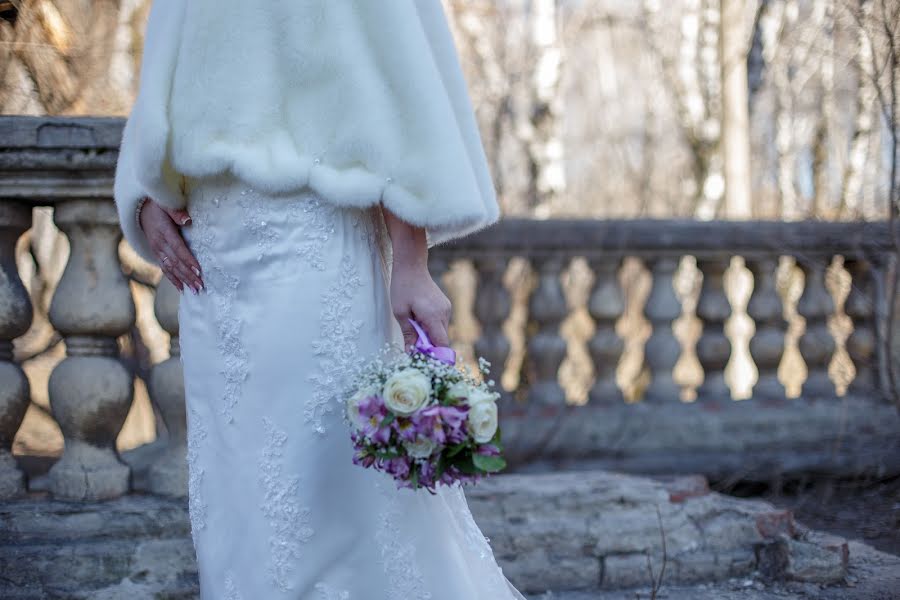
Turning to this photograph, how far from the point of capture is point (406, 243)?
6.28ft

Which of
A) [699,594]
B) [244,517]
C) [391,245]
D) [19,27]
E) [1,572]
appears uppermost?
[19,27]

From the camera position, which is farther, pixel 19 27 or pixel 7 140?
pixel 19 27

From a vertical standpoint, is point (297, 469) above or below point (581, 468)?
above

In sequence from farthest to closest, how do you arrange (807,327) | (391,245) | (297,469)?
1. (807,327)
2. (391,245)
3. (297,469)

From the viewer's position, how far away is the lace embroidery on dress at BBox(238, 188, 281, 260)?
6.07ft

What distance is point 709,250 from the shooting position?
15.1ft

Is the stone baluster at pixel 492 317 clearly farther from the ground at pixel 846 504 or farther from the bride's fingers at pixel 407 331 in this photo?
the bride's fingers at pixel 407 331

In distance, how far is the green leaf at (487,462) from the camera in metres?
1.65

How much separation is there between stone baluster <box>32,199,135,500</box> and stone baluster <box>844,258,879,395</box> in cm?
352

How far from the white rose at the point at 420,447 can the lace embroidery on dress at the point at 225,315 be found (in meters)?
0.41

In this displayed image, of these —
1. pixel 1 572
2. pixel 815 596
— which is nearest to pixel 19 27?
pixel 1 572

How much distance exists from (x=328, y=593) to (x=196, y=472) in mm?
405

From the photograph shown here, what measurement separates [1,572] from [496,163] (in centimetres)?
802

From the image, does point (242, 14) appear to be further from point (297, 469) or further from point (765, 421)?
point (765, 421)
